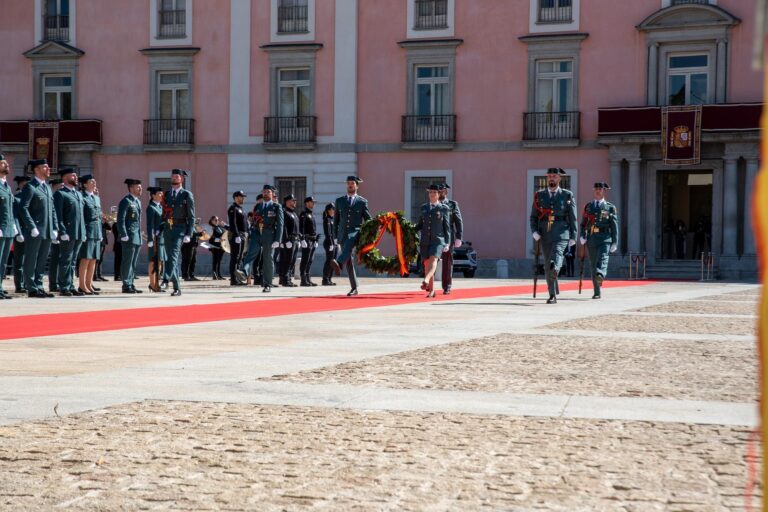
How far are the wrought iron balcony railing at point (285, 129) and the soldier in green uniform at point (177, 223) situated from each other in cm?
1941

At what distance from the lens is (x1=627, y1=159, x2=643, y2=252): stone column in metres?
35.5

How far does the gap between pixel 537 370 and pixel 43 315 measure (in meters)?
7.31

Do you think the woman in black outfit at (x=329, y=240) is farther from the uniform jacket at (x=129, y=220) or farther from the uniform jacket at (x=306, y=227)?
the uniform jacket at (x=129, y=220)

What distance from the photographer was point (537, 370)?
802 cm

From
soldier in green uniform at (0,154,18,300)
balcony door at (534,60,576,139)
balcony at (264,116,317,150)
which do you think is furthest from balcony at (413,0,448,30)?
soldier in green uniform at (0,154,18,300)

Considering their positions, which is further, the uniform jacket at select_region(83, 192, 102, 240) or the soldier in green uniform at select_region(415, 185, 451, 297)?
the uniform jacket at select_region(83, 192, 102, 240)

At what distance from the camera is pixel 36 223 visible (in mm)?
17953

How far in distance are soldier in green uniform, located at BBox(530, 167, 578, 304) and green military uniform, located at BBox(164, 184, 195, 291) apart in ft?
18.2

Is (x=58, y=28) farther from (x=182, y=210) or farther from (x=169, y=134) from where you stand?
(x=182, y=210)

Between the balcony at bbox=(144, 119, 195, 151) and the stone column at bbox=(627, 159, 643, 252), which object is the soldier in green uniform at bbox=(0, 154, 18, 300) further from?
the stone column at bbox=(627, 159, 643, 252)

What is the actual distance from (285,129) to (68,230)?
20.6 m

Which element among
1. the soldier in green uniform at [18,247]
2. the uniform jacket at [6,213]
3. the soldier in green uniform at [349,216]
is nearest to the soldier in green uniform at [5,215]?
the uniform jacket at [6,213]

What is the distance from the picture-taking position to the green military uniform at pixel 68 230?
18.6m

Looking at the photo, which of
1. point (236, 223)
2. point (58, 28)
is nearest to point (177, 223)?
point (236, 223)
